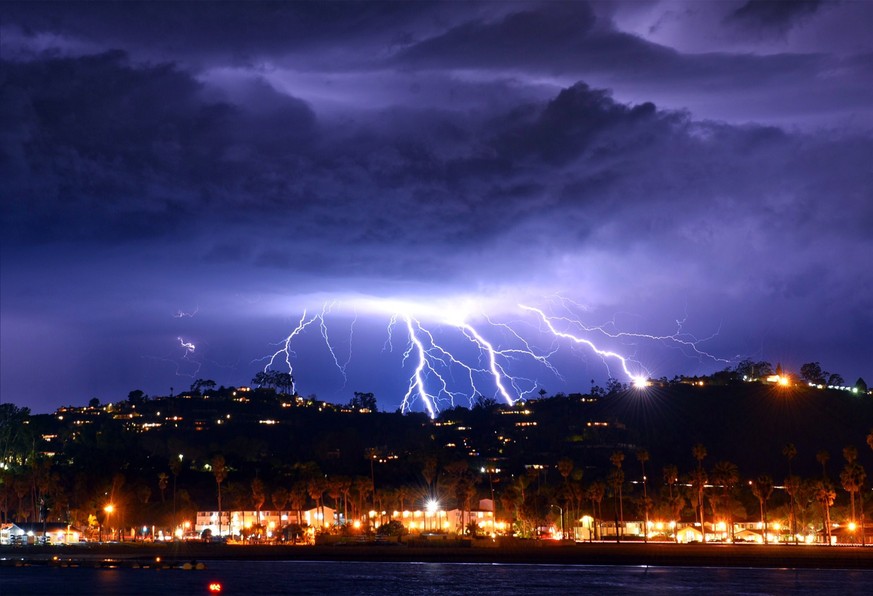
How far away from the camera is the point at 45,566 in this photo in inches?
4466

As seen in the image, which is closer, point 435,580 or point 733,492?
point 435,580

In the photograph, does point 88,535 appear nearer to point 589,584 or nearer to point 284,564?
point 284,564

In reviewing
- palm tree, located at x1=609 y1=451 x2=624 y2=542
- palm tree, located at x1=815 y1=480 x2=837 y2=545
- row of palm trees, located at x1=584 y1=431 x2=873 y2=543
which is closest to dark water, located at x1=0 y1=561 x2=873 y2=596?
palm tree, located at x1=815 y1=480 x2=837 y2=545

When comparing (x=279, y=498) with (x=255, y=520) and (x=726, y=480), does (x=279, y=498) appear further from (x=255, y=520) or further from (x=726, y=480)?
(x=726, y=480)

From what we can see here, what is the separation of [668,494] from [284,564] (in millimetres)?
47626

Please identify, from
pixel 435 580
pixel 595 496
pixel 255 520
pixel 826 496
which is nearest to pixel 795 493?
pixel 826 496

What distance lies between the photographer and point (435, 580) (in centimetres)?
9556

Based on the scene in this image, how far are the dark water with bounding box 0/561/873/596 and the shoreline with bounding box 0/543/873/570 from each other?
216 cm

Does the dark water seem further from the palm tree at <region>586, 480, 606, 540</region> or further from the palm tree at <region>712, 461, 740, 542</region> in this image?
the palm tree at <region>712, 461, 740, 542</region>

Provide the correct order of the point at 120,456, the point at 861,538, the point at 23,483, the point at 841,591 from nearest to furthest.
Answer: the point at 841,591, the point at 861,538, the point at 23,483, the point at 120,456

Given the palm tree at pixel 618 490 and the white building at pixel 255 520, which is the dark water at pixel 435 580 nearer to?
Answer: the palm tree at pixel 618 490

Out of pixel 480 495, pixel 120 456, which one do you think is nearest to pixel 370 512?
pixel 480 495

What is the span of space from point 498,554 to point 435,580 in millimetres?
22414

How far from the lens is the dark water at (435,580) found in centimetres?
8538
